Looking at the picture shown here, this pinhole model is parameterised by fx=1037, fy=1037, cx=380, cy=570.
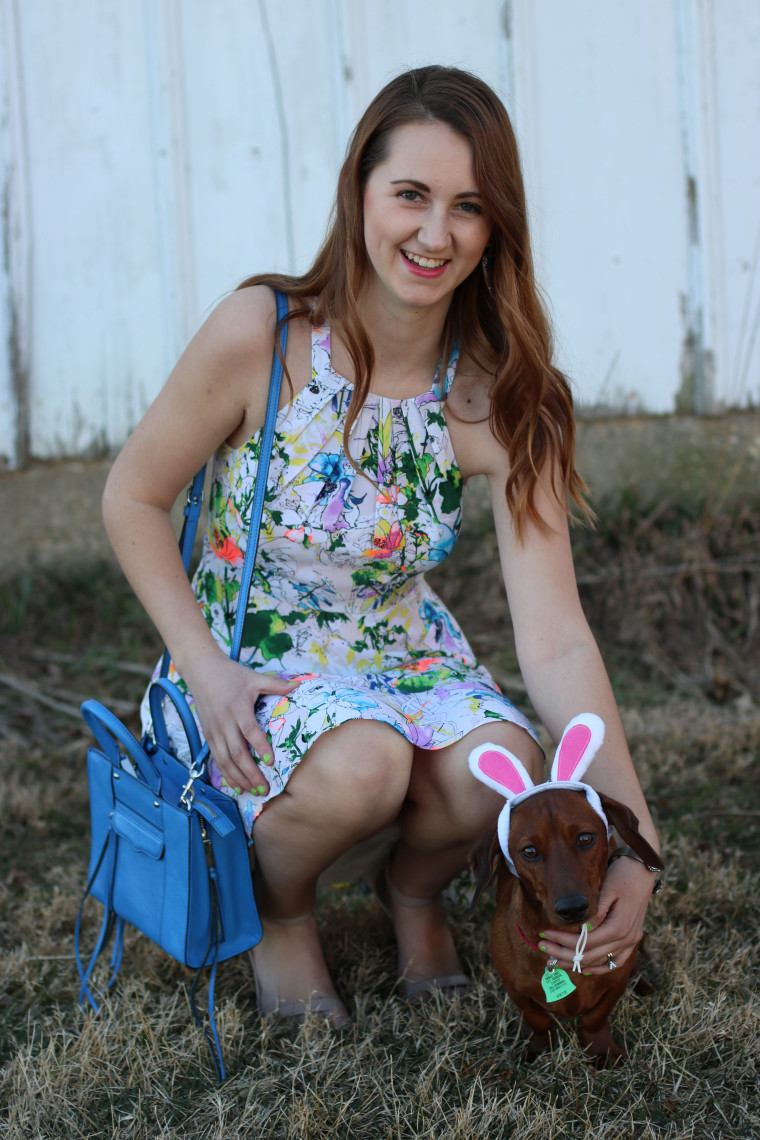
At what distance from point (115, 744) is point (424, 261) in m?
1.08

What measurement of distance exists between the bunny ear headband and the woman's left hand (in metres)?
0.09

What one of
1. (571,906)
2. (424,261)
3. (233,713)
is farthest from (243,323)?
(571,906)

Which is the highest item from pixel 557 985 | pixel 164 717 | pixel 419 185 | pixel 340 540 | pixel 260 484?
pixel 419 185

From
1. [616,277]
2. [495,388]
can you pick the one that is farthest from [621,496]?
[495,388]

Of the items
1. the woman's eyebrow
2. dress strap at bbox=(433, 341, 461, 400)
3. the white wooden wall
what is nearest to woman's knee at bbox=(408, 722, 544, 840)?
dress strap at bbox=(433, 341, 461, 400)

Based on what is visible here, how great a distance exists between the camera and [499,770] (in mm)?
1676

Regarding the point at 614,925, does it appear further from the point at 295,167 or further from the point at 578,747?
the point at 295,167

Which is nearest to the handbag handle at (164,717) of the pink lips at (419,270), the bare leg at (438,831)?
the bare leg at (438,831)

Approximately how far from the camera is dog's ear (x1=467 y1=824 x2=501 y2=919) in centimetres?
164

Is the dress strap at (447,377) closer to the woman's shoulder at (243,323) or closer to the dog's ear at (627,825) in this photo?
the woman's shoulder at (243,323)

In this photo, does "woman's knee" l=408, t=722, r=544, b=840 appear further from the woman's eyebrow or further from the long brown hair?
the woman's eyebrow

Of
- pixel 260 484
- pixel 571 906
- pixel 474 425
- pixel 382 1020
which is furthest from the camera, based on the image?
pixel 474 425

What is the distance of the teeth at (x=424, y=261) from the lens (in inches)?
76.0

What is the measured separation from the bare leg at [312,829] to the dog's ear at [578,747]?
317 millimetres
